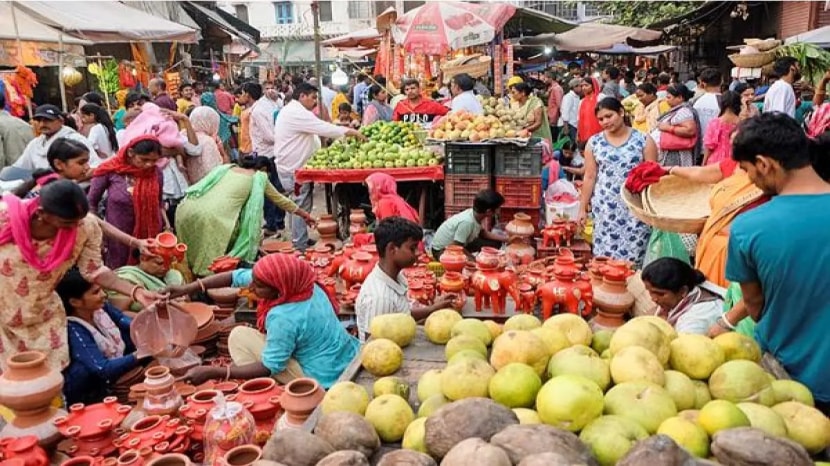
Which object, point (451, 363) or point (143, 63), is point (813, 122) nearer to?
point (451, 363)

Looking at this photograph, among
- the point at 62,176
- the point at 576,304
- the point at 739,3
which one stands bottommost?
the point at 576,304

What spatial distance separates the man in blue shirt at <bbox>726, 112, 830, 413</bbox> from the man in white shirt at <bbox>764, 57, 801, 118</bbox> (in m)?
6.29

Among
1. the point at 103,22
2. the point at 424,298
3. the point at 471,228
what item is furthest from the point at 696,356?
the point at 103,22

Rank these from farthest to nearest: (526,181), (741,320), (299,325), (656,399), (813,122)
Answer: (813,122) → (526,181) → (299,325) → (741,320) → (656,399)

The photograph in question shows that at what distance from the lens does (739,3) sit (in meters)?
13.8

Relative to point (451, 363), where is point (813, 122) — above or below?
above

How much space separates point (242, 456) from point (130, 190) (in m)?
3.35

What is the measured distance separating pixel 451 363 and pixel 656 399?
0.55 metres

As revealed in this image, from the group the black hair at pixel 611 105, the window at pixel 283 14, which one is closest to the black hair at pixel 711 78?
the black hair at pixel 611 105

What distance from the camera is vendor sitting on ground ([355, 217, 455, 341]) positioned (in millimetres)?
2943

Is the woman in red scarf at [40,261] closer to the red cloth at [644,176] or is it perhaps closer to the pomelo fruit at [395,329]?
the pomelo fruit at [395,329]

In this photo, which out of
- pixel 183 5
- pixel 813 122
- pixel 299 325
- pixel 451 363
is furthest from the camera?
pixel 183 5

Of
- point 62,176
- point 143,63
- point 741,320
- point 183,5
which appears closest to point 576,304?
point 741,320

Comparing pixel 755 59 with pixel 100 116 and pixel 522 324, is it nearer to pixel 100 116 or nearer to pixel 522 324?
pixel 100 116
